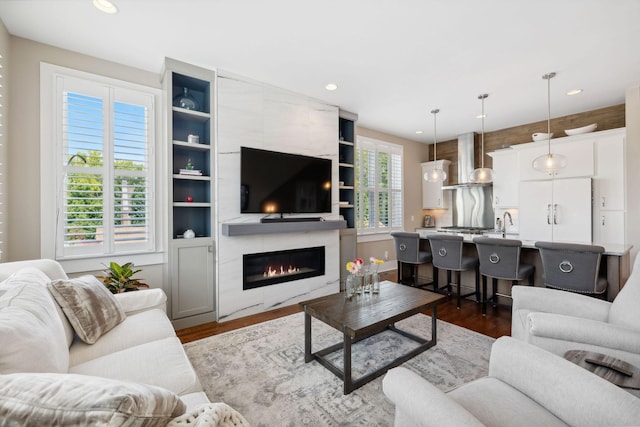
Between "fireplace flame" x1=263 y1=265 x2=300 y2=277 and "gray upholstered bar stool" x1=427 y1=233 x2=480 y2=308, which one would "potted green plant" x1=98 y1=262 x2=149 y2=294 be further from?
"gray upholstered bar stool" x1=427 y1=233 x2=480 y2=308

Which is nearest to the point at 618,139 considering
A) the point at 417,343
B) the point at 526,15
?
the point at 526,15


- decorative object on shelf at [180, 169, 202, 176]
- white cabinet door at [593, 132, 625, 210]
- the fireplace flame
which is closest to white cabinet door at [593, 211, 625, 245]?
white cabinet door at [593, 132, 625, 210]

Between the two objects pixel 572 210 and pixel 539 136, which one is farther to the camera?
pixel 539 136

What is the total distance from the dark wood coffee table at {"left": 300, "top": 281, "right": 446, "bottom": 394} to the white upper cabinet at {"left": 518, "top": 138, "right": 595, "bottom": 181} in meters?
3.71

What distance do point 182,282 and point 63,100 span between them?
2157 mm

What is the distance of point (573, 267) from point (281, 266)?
319cm

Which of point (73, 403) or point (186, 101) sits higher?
point (186, 101)

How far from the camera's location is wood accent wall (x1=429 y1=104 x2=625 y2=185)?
4.38 meters

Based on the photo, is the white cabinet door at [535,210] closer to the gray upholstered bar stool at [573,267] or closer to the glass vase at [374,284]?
the gray upholstered bar stool at [573,267]

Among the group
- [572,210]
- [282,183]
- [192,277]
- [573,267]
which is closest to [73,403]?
[192,277]

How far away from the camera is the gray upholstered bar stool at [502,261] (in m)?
3.12

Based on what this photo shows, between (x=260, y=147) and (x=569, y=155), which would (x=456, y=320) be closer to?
(x=260, y=147)

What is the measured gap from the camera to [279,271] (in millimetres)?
→ 3865

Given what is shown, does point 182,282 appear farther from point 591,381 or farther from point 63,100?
point 591,381
